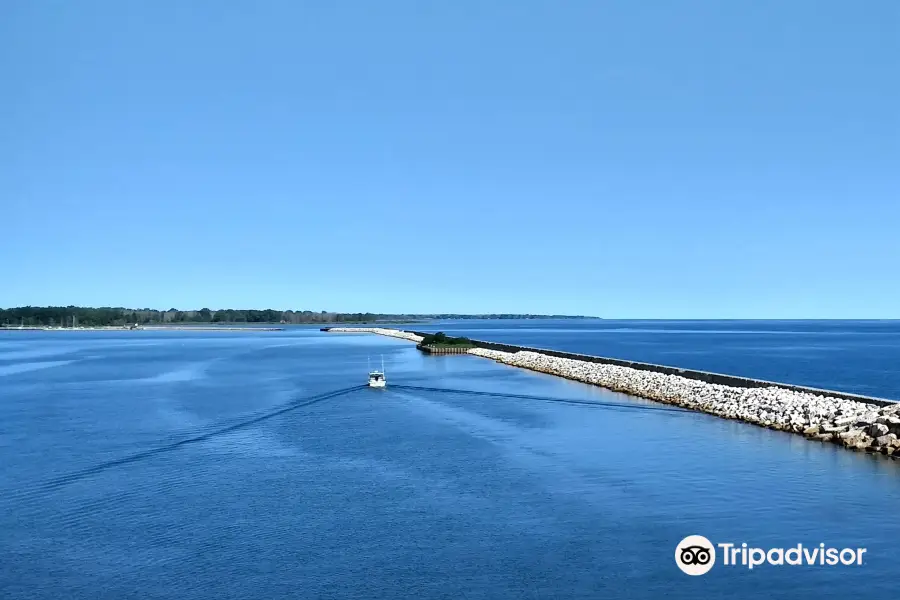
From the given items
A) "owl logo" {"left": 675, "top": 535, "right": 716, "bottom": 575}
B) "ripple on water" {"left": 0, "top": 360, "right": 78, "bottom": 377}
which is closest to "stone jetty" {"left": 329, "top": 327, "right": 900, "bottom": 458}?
"owl logo" {"left": 675, "top": 535, "right": 716, "bottom": 575}

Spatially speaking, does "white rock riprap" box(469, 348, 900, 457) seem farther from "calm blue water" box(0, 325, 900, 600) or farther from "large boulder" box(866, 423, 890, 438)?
"calm blue water" box(0, 325, 900, 600)

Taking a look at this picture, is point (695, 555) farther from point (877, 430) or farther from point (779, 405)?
point (779, 405)

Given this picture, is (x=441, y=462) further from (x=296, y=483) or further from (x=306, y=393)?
(x=306, y=393)

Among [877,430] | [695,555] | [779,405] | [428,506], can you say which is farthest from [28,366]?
[695,555]

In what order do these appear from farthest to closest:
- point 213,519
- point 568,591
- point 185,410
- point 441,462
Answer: point 185,410 → point 441,462 → point 213,519 → point 568,591

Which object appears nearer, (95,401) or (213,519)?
(213,519)

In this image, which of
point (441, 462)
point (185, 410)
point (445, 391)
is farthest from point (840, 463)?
point (185, 410)
